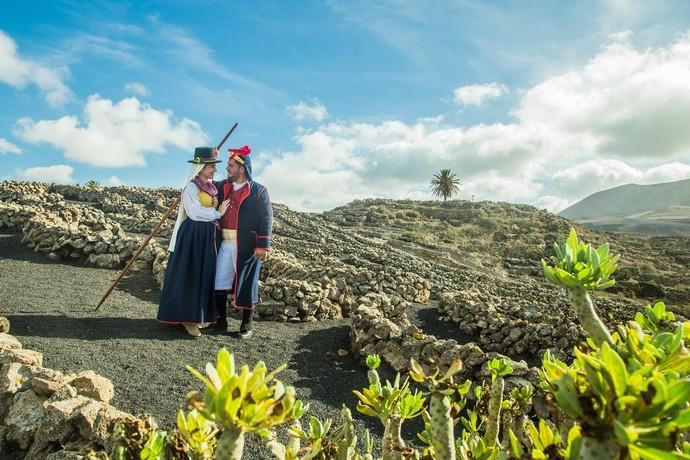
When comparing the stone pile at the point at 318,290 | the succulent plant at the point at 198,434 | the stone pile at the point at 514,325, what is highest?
the succulent plant at the point at 198,434

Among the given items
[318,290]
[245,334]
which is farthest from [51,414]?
[318,290]

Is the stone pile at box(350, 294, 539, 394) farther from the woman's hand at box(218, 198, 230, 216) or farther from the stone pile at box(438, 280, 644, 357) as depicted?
the woman's hand at box(218, 198, 230, 216)

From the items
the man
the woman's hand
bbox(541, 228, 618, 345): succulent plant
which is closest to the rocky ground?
the man

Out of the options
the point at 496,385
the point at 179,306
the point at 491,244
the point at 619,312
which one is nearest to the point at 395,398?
the point at 496,385

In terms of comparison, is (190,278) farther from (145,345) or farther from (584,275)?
(584,275)

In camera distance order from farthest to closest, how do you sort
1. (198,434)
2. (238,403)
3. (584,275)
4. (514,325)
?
(514,325)
(198,434)
(584,275)
(238,403)

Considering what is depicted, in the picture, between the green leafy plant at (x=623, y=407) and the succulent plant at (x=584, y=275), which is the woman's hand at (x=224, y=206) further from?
the green leafy plant at (x=623, y=407)

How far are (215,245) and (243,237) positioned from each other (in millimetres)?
379

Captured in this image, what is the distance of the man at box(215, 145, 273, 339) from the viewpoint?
532 cm

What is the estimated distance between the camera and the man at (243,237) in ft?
17.5

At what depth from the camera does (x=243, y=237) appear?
5402 mm

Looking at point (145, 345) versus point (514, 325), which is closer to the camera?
point (145, 345)

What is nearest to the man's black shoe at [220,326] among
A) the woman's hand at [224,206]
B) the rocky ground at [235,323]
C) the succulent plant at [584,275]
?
the rocky ground at [235,323]

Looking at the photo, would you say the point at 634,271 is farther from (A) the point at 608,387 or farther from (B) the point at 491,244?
(A) the point at 608,387
